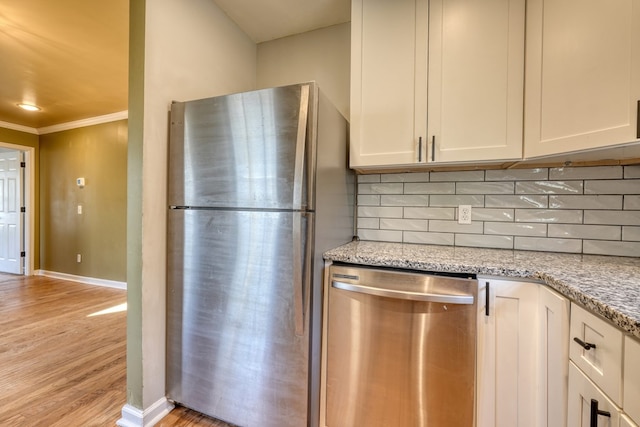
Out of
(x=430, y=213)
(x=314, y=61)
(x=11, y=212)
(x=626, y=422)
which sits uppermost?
(x=314, y=61)

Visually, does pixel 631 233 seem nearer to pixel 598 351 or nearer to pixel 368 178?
pixel 598 351

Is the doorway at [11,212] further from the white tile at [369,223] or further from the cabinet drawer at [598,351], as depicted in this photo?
the cabinet drawer at [598,351]

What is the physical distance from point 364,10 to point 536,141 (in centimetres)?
116

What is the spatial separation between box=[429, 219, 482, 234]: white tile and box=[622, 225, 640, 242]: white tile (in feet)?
2.10

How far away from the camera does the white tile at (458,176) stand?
5.54 ft

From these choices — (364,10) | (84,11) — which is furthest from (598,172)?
(84,11)

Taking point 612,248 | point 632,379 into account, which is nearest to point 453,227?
point 612,248

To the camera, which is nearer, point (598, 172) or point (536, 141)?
point (536, 141)

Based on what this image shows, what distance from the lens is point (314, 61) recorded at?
212 cm

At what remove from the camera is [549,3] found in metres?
1.24

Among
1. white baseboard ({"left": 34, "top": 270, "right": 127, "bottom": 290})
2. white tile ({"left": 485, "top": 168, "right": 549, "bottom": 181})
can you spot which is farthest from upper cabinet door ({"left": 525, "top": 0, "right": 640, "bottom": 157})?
white baseboard ({"left": 34, "top": 270, "right": 127, "bottom": 290})

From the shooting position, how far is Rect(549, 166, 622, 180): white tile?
1.45 m

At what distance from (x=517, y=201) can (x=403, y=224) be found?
2.12ft

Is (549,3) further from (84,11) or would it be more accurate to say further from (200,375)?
(84,11)
